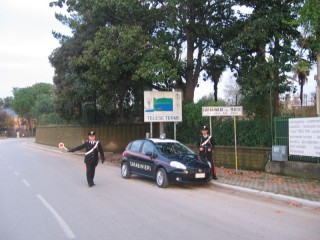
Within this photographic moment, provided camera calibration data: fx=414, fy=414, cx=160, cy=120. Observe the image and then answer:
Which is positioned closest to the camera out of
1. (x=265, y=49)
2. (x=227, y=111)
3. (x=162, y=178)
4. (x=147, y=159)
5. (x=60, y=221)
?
(x=60, y=221)

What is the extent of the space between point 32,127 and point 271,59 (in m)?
97.0

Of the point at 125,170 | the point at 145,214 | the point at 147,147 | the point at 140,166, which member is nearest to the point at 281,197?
the point at 145,214

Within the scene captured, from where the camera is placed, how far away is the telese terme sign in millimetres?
19672

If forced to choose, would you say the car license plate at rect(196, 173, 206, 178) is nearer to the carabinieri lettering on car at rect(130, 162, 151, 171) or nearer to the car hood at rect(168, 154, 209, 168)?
the car hood at rect(168, 154, 209, 168)

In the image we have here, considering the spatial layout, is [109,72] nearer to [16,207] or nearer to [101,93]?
[101,93]

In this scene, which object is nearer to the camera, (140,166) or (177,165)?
(177,165)

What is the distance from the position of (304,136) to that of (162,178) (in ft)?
16.5

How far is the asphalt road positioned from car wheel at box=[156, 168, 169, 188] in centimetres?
23

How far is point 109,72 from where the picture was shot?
20.8 meters

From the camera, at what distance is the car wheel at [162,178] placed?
12488 millimetres

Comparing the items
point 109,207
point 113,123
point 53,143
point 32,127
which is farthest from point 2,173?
point 32,127

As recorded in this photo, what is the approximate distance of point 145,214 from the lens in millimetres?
8703

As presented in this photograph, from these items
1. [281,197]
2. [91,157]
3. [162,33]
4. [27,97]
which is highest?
[27,97]

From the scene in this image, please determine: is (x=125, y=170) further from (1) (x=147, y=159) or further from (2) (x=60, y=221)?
(2) (x=60, y=221)
